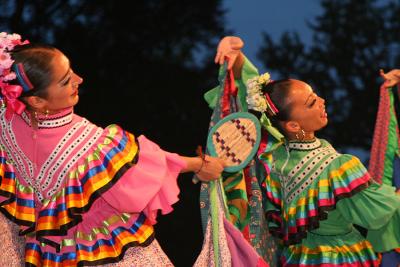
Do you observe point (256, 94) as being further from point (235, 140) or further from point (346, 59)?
point (346, 59)

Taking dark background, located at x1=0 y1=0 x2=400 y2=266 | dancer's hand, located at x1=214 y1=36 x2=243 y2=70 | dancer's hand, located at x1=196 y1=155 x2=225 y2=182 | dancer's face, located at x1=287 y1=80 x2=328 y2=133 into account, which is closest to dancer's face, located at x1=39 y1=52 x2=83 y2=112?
dancer's hand, located at x1=196 y1=155 x2=225 y2=182

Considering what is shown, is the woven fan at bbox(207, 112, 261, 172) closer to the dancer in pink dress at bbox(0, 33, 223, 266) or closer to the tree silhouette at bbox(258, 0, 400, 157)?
the dancer in pink dress at bbox(0, 33, 223, 266)

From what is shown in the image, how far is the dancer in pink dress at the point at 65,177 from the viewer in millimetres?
2887

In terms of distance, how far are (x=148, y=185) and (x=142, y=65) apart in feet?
17.6

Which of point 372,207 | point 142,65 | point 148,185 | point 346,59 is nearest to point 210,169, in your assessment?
point 148,185

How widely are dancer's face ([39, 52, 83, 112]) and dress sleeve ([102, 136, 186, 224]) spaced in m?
0.34

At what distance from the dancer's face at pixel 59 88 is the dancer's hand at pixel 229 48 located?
2.46 ft

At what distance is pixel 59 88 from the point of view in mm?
2996

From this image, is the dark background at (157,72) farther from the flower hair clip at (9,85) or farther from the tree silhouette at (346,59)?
the flower hair clip at (9,85)

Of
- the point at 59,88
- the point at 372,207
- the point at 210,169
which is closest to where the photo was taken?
the point at 59,88

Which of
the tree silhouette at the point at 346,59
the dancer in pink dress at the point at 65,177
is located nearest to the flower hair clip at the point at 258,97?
the dancer in pink dress at the point at 65,177

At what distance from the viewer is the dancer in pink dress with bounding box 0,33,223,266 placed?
114 inches

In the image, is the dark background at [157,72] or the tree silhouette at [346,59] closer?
the dark background at [157,72]

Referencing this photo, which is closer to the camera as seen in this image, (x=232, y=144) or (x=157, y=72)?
(x=232, y=144)
